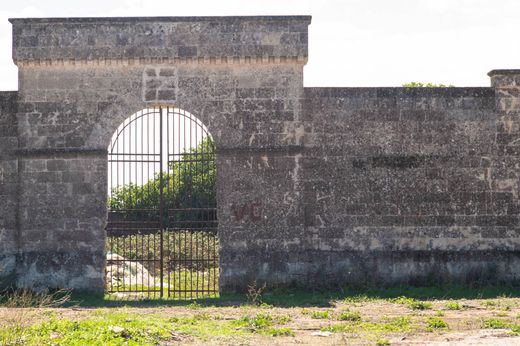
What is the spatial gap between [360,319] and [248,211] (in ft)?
11.6

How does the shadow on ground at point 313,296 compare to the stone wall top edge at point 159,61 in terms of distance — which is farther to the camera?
the stone wall top edge at point 159,61

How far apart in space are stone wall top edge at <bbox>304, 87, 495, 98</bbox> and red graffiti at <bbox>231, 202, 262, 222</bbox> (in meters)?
2.17

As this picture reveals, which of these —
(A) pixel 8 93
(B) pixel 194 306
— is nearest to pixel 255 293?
(B) pixel 194 306

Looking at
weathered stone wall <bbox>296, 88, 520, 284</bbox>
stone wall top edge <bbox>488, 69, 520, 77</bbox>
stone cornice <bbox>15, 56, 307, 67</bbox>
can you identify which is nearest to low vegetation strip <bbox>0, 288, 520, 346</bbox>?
weathered stone wall <bbox>296, 88, 520, 284</bbox>

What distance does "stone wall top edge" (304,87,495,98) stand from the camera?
12953 millimetres

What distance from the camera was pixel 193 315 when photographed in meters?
10.2

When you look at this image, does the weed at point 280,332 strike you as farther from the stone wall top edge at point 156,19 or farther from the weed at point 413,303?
the stone wall top edge at point 156,19

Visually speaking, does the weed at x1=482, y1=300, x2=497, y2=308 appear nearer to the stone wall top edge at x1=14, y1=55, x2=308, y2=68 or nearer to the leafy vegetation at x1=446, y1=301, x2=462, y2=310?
the leafy vegetation at x1=446, y1=301, x2=462, y2=310

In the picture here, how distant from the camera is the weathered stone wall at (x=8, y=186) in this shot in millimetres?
12758

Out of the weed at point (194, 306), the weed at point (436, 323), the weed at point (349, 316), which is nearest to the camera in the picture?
the weed at point (436, 323)

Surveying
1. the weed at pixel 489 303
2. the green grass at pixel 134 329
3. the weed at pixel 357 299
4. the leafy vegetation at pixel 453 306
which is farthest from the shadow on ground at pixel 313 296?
the green grass at pixel 134 329

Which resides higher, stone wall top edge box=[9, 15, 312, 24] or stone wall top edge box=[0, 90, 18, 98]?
stone wall top edge box=[9, 15, 312, 24]

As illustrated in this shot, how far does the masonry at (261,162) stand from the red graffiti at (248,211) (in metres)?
0.02

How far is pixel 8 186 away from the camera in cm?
1288
